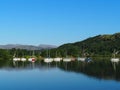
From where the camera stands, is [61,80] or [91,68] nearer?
[61,80]

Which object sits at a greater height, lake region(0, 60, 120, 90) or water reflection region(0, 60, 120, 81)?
water reflection region(0, 60, 120, 81)

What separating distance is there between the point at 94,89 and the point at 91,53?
14959 cm

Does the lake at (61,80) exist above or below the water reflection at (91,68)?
below

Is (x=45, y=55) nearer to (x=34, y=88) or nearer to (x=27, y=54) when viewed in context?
(x=27, y=54)

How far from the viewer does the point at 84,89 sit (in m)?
47.7

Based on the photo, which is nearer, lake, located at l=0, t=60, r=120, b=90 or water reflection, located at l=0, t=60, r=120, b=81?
lake, located at l=0, t=60, r=120, b=90

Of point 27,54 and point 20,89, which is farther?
point 27,54

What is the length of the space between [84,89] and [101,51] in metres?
144

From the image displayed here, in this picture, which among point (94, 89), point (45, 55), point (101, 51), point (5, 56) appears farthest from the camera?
point (101, 51)

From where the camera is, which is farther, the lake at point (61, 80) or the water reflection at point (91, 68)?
the water reflection at point (91, 68)

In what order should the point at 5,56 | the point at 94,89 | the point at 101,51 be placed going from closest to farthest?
the point at 94,89 → the point at 5,56 → the point at 101,51

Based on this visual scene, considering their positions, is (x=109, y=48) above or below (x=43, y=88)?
above

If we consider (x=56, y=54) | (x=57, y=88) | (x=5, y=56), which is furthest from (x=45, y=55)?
(x=57, y=88)

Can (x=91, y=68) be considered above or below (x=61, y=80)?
above
